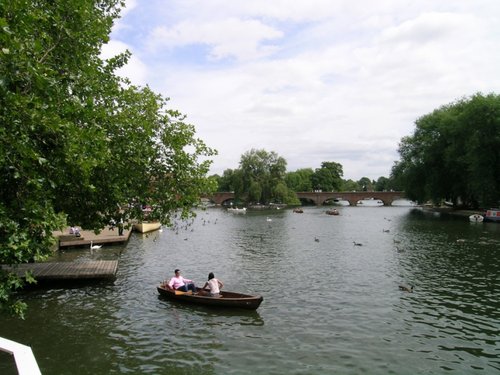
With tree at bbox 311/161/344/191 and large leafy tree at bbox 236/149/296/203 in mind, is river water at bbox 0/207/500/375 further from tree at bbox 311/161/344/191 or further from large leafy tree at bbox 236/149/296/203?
tree at bbox 311/161/344/191

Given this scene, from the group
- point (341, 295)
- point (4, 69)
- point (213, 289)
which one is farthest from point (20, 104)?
point (341, 295)

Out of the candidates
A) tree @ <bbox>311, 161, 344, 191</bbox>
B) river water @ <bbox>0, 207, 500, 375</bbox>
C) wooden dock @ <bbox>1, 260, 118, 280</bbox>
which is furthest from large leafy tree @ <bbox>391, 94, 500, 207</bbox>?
tree @ <bbox>311, 161, 344, 191</bbox>

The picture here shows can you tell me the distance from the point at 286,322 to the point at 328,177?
572 ft

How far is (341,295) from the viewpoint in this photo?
22.1 meters

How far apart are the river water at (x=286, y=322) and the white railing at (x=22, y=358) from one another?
0.82 m

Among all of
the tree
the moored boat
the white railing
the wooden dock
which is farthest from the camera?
the tree

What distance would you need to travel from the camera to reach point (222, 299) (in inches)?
749

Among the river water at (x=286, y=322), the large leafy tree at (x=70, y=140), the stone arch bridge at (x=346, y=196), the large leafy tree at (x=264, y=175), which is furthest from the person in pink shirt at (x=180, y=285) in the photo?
the stone arch bridge at (x=346, y=196)

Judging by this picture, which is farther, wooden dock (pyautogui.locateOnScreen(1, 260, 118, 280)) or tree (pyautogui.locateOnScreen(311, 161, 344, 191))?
tree (pyautogui.locateOnScreen(311, 161, 344, 191))

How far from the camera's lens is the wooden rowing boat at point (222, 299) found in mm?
18672

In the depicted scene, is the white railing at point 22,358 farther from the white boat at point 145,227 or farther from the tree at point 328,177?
the tree at point 328,177

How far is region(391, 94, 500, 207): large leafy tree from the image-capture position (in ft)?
211

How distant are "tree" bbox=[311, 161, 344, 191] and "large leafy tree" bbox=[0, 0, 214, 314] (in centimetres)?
16960

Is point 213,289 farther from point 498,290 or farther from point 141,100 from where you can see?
point 498,290
